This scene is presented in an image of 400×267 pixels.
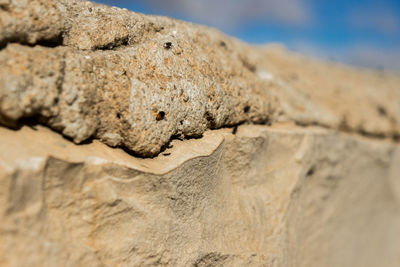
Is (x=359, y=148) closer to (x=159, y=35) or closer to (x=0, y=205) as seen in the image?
(x=159, y=35)

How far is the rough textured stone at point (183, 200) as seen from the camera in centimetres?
149

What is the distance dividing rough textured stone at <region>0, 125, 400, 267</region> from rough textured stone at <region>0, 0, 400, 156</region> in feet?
0.35

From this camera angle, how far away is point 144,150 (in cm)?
186

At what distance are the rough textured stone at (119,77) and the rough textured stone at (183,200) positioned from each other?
4.2 inches

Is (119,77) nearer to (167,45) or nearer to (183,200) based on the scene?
(167,45)

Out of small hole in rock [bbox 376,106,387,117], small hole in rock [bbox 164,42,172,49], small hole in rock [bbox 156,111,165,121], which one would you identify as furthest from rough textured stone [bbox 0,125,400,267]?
small hole in rock [bbox 376,106,387,117]

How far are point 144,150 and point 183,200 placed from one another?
15.2 inches

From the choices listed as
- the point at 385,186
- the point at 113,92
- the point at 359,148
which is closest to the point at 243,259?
the point at 113,92

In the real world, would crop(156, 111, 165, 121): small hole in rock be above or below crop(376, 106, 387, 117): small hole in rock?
below

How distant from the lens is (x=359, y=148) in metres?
3.59

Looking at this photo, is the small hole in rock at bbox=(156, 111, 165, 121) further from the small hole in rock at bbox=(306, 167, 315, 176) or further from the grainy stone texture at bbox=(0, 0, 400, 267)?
the small hole in rock at bbox=(306, 167, 315, 176)

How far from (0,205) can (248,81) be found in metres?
1.96

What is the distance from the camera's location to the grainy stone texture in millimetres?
1533

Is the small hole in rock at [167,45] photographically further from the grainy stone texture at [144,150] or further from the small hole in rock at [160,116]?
the small hole in rock at [160,116]
